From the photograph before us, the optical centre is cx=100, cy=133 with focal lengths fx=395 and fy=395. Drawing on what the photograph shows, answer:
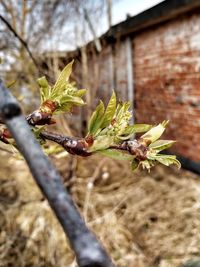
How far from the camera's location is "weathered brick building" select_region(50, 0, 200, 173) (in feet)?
17.7

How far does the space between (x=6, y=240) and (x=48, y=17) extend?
5.00 metres

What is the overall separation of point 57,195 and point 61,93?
670mm

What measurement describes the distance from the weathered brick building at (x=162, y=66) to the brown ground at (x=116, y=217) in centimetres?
78

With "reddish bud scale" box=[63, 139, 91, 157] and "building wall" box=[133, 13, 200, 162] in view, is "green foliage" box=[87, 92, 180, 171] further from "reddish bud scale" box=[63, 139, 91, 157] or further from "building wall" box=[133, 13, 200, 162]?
"building wall" box=[133, 13, 200, 162]

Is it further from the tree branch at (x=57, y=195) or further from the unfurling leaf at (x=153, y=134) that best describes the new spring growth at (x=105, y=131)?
the tree branch at (x=57, y=195)

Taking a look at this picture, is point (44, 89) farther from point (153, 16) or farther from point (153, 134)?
point (153, 16)

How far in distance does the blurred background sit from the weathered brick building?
16mm

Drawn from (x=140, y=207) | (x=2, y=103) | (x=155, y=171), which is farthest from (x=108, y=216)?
(x=2, y=103)

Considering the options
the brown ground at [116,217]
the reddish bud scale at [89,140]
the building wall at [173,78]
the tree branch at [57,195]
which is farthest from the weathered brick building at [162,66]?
the tree branch at [57,195]

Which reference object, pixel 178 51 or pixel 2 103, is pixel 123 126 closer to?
pixel 2 103

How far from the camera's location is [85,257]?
0.87 feet

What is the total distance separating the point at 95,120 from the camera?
0.89 m

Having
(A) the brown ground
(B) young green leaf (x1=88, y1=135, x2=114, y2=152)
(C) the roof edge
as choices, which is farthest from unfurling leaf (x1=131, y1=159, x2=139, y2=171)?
(C) the roof edge

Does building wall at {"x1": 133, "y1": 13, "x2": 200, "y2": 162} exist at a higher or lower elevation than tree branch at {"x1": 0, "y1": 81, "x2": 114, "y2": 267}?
lower
